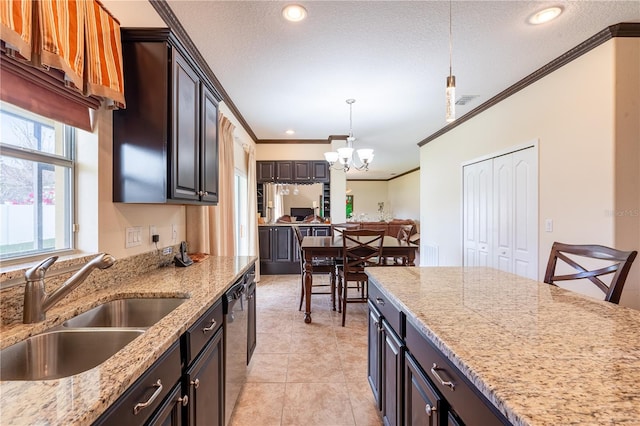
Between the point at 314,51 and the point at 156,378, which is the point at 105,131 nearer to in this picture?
the point at 156,378

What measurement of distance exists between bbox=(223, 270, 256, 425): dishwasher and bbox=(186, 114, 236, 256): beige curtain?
0.72 metres

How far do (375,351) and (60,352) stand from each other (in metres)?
1.49

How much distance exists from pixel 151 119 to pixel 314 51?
1.59 metres

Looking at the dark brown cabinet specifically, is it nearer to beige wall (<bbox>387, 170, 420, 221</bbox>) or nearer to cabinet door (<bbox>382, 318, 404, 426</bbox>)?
cabinet door (<bbox>382, 318, 404, 426</bbox>)

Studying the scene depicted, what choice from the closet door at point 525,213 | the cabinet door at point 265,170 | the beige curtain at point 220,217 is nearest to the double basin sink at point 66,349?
the beige curtain at point 220,217

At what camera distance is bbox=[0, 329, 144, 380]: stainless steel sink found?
0.95m

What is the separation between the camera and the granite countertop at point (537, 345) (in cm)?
60

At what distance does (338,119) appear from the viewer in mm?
4477

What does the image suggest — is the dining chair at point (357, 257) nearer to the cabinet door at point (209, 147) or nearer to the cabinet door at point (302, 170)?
the cabinet door at point (209, 147)

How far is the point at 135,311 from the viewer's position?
144 cm

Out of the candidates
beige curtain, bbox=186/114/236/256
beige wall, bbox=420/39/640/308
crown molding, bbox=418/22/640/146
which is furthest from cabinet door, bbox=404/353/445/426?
crown molding, bbox=418/22/640/146

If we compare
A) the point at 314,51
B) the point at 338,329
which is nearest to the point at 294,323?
the point at 338,329

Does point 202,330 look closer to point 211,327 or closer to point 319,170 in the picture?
point 211,327

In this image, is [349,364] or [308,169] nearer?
[349,364]
